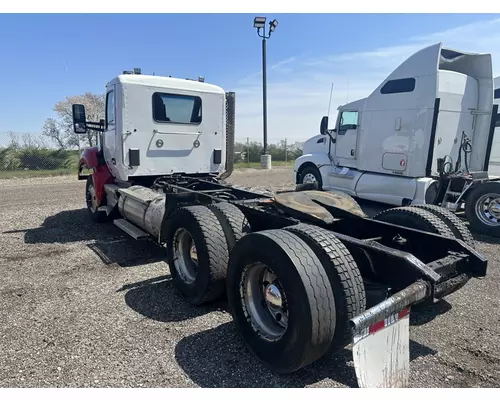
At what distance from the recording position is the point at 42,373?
2.74m

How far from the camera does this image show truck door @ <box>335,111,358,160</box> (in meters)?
9.51

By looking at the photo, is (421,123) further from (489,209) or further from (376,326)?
(376,326)

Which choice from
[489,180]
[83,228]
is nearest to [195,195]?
[83,228]

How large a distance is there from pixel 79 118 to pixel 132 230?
2949mm

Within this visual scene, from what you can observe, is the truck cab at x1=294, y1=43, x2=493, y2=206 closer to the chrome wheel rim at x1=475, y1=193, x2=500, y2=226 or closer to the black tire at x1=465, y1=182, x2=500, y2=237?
the black tire at x1=465, y1=182, x2=500, y2=237

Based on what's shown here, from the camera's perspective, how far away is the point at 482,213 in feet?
23.6

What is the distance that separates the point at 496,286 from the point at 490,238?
2.81m

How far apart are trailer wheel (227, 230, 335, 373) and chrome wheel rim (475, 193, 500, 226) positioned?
590 cm

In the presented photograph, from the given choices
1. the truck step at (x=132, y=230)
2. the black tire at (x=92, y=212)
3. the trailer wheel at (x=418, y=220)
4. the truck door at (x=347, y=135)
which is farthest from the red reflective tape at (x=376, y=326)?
the truck door at (x=347, y=135)

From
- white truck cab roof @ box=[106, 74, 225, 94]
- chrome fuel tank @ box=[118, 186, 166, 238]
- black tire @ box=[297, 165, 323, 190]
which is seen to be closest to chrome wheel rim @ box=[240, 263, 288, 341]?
chrome fuel tank @ box=[118, 186, 166, 238]

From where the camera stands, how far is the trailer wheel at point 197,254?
3666 millimetres

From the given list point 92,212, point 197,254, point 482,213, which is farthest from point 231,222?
point 482,213

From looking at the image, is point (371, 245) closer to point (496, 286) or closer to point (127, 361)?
point (127, 361)

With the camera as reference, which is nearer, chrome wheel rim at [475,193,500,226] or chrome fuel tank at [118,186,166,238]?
chrome fuel tank at [118,186,166,238]
